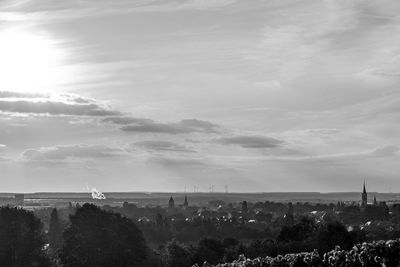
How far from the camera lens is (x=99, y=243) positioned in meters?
132

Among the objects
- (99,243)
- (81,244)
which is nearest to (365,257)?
(81,244)

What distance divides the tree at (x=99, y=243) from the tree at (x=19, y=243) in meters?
6.03

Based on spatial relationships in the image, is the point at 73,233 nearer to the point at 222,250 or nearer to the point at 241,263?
the point at 222,250

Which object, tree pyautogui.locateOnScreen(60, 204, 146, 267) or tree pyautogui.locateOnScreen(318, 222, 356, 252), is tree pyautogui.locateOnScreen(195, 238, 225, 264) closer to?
tree pyautogui.locateOnScreen(60, 204, 146, 267)

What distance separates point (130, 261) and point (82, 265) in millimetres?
8764

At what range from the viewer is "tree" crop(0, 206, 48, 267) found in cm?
13250

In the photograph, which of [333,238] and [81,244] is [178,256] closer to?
[81,244]

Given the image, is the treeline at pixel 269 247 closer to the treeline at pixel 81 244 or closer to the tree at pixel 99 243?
the tree at pixel 99 243

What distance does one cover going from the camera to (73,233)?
13338cm

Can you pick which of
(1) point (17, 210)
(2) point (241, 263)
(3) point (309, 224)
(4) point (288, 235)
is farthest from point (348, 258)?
(1) point (17, 210)

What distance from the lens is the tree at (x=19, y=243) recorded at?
132m

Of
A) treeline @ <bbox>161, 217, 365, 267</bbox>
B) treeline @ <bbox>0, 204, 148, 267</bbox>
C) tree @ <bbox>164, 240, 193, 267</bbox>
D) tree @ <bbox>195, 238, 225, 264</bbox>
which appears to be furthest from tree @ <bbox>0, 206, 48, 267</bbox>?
tree @ <bbox>195, 238, 225, 264</bbox>

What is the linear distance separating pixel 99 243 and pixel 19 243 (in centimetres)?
1511

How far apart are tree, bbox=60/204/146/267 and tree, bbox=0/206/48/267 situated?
603 centimetres
